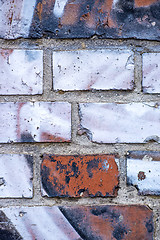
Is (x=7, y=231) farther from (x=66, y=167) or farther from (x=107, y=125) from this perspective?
(x=107, y=125)

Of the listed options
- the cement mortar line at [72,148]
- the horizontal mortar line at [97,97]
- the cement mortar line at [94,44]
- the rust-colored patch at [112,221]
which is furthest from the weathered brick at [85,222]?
the cement mortar line at [94,44]

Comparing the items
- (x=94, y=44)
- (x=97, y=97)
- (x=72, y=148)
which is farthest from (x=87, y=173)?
(x=94, y=44)

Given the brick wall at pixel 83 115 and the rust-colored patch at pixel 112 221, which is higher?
the brick wall at pixel 83 115

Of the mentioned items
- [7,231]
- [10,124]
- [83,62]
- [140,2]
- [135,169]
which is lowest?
[7,231]

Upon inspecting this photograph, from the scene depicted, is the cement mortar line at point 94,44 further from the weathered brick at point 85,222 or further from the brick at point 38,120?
the weathered brick at point 85,222

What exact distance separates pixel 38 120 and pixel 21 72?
114 mm

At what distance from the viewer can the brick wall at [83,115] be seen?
0.51 metres

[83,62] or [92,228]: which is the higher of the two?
[83,62]

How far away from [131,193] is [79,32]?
0.38m

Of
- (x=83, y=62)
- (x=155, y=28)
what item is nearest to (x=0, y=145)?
(x=83, y=62)

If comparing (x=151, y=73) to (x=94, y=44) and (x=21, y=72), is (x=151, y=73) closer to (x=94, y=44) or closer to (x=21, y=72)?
(x=94, y=44)

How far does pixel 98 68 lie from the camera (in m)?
0.51

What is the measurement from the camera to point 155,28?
51 centimetres

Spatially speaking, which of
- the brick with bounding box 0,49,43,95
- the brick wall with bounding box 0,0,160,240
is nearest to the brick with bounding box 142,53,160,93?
the brick wall with bounding box 0,0,160,240
